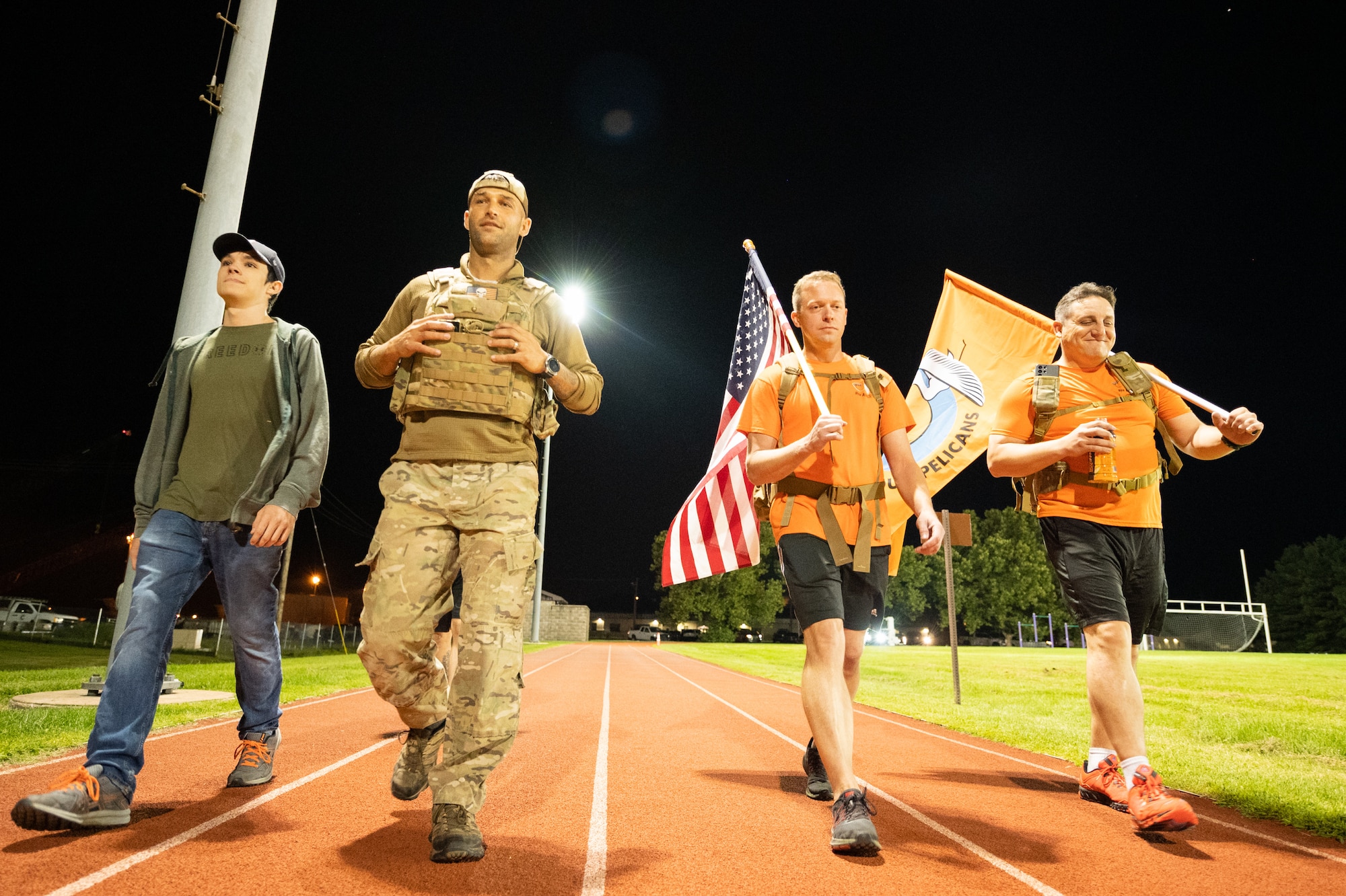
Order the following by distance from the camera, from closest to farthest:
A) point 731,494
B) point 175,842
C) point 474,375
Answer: point 175,842 < point 474,375 < point 731,494

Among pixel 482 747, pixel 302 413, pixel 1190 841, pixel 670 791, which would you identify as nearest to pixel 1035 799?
pixel 1190 841

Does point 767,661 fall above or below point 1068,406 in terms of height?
below

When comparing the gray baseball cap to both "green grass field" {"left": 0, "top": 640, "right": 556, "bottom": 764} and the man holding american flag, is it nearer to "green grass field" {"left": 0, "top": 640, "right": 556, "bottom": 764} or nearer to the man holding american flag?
the man holding american flag

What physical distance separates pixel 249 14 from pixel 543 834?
9826 millimetres

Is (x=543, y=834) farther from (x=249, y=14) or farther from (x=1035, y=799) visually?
(x=249, y=14)

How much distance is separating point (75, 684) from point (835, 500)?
10.8 m

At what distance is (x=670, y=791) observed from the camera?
14.5 feet

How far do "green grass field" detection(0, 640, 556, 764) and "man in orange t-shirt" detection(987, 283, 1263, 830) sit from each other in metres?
6.07

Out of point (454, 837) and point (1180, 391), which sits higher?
point (1180, 391)

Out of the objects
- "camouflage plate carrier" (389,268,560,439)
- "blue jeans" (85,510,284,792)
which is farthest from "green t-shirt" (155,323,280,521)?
"camouflage plate carrier" (389,268,560,439)

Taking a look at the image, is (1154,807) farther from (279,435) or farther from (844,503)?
(279,435)

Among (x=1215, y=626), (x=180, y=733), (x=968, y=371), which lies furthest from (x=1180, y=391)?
(x=1215, y=626)

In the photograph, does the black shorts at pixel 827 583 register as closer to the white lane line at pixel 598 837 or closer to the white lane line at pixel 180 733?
the white lane line at pixel 598 837

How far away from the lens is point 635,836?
3404mm
